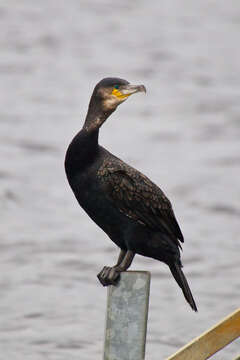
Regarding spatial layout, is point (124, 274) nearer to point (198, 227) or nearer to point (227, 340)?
point (227, 340)

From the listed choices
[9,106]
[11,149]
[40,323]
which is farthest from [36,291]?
[9,106]

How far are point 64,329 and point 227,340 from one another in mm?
6561

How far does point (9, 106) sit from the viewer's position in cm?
1731

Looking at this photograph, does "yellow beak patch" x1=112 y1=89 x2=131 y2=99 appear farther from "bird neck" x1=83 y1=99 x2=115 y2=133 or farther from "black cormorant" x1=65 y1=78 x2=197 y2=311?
"bird neck" x1=83 y1=99 x2=115 y2=133

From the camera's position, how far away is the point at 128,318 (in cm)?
458

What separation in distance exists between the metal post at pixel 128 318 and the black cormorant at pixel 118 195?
1.92 feet

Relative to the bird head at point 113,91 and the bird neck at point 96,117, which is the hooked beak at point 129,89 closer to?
the bird head at point 113,91

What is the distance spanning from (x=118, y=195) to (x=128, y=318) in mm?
983

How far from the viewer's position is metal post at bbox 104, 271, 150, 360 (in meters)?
4.58

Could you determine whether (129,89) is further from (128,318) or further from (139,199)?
(128,318)

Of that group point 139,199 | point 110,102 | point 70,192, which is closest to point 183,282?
point 139,199

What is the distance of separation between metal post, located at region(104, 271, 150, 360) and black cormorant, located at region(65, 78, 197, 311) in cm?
59

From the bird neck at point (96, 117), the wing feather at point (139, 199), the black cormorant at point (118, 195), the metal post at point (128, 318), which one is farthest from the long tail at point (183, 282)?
the bird neck at point (96, 117)

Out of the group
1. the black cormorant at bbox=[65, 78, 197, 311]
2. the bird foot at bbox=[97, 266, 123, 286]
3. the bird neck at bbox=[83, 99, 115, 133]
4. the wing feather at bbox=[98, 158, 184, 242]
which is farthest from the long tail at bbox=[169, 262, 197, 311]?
the bird neck at bbox=[83, 99, 115, 133]
